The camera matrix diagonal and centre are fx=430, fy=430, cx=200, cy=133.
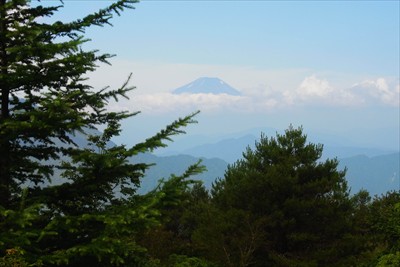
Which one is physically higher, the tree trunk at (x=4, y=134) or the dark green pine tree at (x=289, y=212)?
the tree trunk at (x=4, y=134)

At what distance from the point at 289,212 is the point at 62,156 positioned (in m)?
19.9

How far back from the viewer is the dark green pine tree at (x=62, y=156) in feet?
23.8

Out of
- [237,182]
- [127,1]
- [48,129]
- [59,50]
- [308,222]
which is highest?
[127,1]

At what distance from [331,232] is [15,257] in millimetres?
22669

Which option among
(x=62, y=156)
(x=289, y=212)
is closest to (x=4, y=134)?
(x=62, y=156)

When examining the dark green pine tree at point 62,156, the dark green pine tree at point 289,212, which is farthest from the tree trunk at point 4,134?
the dark green pine tree at point 289,212

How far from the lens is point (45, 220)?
837 centimetres

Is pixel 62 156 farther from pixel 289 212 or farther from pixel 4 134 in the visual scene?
pixel 289 212

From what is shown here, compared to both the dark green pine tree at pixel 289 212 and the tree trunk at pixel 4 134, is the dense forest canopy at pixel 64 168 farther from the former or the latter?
the dark green pine tree at pixel 289 212

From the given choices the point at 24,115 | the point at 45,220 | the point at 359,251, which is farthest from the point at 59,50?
the point at 359,251

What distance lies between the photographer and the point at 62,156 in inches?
326

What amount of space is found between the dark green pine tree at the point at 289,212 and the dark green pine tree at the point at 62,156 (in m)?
16.5

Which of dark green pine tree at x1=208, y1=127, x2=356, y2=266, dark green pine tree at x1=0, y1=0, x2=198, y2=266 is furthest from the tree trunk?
dark green pine tree at x1=208, y1=127, x2=356, y2=266

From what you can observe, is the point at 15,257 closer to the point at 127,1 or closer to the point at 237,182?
the point at 127,1
